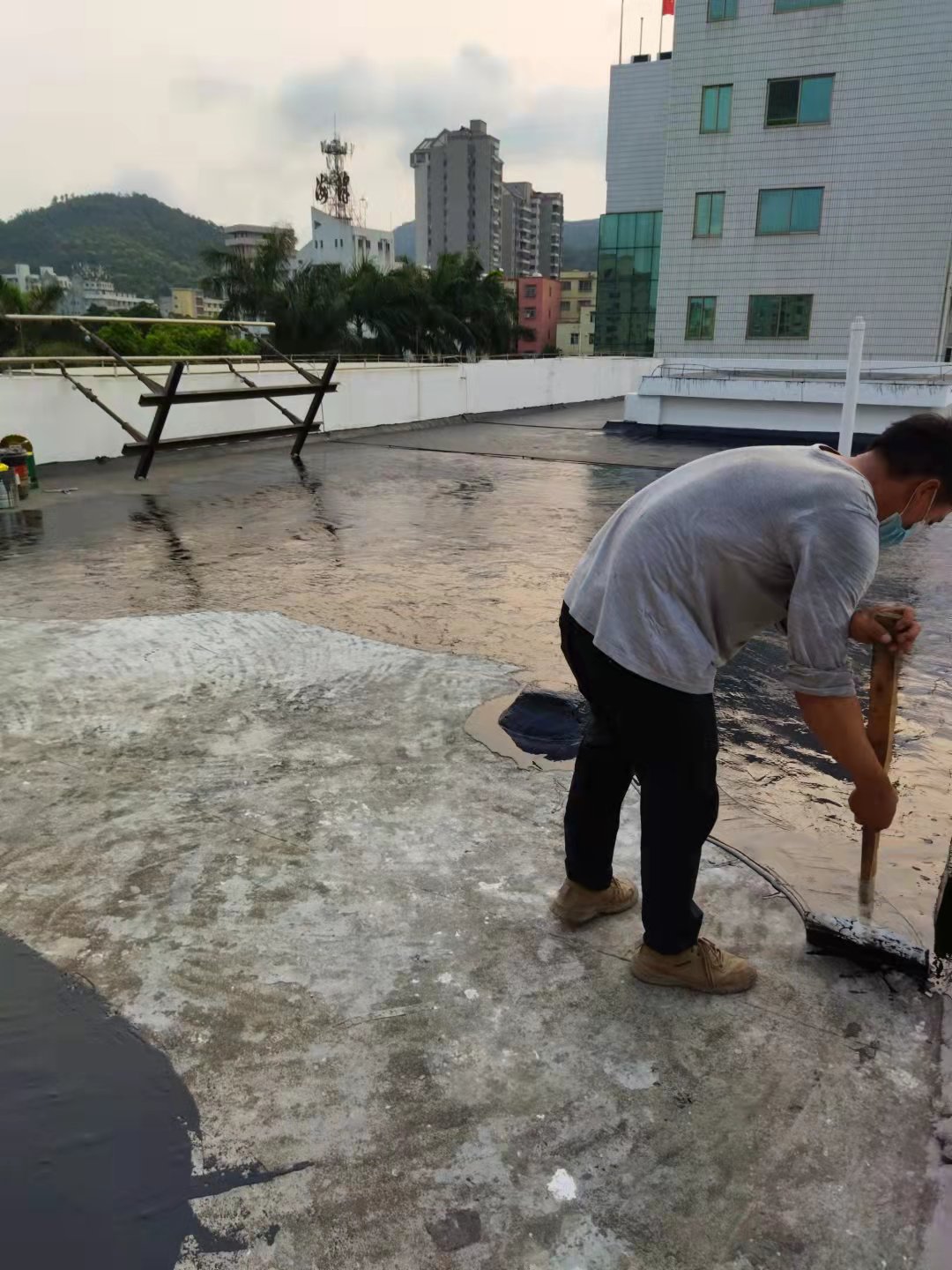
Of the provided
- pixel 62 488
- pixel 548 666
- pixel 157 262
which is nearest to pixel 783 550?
pixel 548 666

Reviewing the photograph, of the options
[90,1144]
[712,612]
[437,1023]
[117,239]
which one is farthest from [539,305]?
[90,1144]

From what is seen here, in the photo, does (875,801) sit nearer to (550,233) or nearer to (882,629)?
(882,629)

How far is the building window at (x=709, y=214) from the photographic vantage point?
26312 millimetres

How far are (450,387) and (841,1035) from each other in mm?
17213

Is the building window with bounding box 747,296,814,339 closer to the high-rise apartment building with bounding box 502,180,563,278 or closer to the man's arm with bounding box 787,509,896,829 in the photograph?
the man's arm with bounding box 787,509,896,829

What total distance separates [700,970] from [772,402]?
1563cm

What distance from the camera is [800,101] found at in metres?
24.8

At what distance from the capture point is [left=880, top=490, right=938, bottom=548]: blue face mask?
203 cm

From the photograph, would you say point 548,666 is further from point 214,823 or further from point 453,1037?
point 453,1037

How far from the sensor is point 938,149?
76.2ft

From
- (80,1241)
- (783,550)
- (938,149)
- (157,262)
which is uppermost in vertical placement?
(157,262)

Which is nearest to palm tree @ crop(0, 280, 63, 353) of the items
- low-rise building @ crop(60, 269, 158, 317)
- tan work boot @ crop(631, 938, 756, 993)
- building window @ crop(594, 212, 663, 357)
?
building window @ crop(594, 212, 663, 357)

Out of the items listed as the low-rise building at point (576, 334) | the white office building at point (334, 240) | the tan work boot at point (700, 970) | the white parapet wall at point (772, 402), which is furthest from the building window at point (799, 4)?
the white office building at point (334, 240)

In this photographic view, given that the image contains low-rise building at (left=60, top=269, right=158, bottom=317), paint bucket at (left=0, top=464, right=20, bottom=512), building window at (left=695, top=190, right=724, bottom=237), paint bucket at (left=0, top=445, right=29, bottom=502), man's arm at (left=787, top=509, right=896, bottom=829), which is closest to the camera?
man's arm at (left=787, top=509, right=896, bottom=829)
